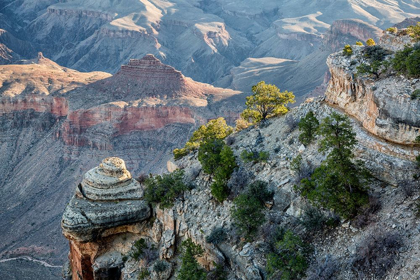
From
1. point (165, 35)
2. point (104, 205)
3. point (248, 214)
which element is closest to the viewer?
point (248, 214)

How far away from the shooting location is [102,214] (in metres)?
29.9

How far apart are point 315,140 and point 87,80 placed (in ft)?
225

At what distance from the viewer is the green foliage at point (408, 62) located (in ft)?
77.6

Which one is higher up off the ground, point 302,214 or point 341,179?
point 341,179

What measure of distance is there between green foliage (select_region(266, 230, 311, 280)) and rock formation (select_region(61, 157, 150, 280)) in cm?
1193

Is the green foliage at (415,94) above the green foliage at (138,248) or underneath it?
above

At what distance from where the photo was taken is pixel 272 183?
89.0 ft

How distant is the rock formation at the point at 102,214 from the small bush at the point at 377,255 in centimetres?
1591

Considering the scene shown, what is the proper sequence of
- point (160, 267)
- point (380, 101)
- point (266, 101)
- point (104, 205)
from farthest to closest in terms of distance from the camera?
1. point (266, 101)
2. point (104, 205)
3. point (160, 267)
4. point (380, 101)

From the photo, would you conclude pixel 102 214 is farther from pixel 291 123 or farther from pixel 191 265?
pixel 291 123

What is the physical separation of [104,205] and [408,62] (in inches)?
806

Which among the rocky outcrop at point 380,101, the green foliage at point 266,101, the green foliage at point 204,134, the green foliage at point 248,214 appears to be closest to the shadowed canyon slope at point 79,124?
the green foliage at point 204,134

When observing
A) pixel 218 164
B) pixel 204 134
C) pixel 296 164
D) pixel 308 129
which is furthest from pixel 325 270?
pixel 204 134

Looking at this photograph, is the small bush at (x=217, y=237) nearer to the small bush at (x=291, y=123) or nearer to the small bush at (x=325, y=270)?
the small bush at (x=325, y=270)
